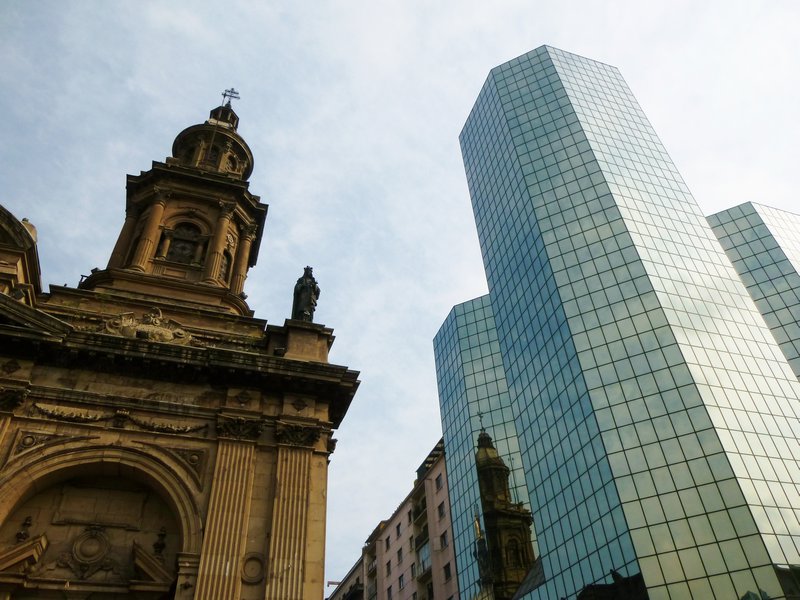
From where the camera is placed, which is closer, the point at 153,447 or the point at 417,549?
the point at 153,447

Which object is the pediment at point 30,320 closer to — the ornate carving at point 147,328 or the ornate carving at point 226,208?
the ornate carving at point 147,328

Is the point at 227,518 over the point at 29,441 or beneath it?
beneath

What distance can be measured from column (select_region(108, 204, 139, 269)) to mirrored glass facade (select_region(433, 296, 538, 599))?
4352 centimetres

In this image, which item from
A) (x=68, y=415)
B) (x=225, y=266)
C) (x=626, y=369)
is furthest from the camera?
(x=626, y=369)

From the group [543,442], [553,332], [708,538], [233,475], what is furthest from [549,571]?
[233,475]

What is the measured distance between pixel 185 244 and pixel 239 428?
13094mm

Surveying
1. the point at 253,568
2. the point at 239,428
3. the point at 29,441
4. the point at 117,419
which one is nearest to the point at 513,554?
the point at 239,428

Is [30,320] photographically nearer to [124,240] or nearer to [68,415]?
[68,415]

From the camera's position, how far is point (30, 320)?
1922cm

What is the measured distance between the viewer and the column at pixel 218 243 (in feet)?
90.8

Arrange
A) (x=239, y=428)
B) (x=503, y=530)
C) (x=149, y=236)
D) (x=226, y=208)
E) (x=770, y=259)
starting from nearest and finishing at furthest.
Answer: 1. (x=239, y=428)
2. (x=149, y=236)
3. (x=226, y=208)
4. (x=503, y=530)
5. (x=770, y=259)

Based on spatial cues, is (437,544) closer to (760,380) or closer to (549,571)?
(549,571)

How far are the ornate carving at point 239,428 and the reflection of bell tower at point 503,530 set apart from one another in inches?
1743

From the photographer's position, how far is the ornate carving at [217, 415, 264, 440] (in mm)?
19089
